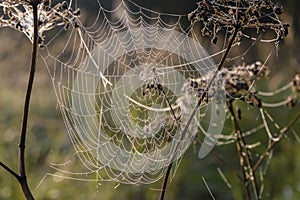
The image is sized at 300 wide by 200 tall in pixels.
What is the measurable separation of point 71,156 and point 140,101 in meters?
0.51

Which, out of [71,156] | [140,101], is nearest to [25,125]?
[140,101]

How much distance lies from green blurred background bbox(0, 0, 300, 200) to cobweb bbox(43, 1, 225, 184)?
0.37 ft

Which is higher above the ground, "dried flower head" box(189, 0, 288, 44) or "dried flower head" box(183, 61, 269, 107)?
"dried flower head" box(189, 0, 288, 44)

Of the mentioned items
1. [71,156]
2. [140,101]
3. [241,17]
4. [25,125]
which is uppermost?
[241,17]

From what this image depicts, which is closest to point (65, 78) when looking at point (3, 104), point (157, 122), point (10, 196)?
point (3, 104)

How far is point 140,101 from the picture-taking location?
3447 millimetres

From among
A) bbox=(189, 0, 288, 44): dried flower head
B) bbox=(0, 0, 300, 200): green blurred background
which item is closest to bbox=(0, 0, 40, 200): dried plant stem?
bbox=(189, 0, 288, 44): dried flower head

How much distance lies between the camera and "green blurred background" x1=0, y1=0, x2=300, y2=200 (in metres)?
3.36

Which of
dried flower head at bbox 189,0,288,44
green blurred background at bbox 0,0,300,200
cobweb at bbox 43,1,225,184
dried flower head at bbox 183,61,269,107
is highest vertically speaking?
dried flower head at bbox 189,0,288,44

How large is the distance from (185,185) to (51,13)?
106 inches

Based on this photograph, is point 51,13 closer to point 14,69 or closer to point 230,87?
point 230,87

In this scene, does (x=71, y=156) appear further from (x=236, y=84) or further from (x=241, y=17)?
(x=241, y=17)

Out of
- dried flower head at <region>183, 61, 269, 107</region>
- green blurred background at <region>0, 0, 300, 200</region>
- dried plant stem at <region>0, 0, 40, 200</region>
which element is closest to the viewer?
dried plant stem at <region>0, 0, 40, 200</region>

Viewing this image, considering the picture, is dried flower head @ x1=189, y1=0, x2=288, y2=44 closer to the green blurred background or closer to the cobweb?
the cobweb
